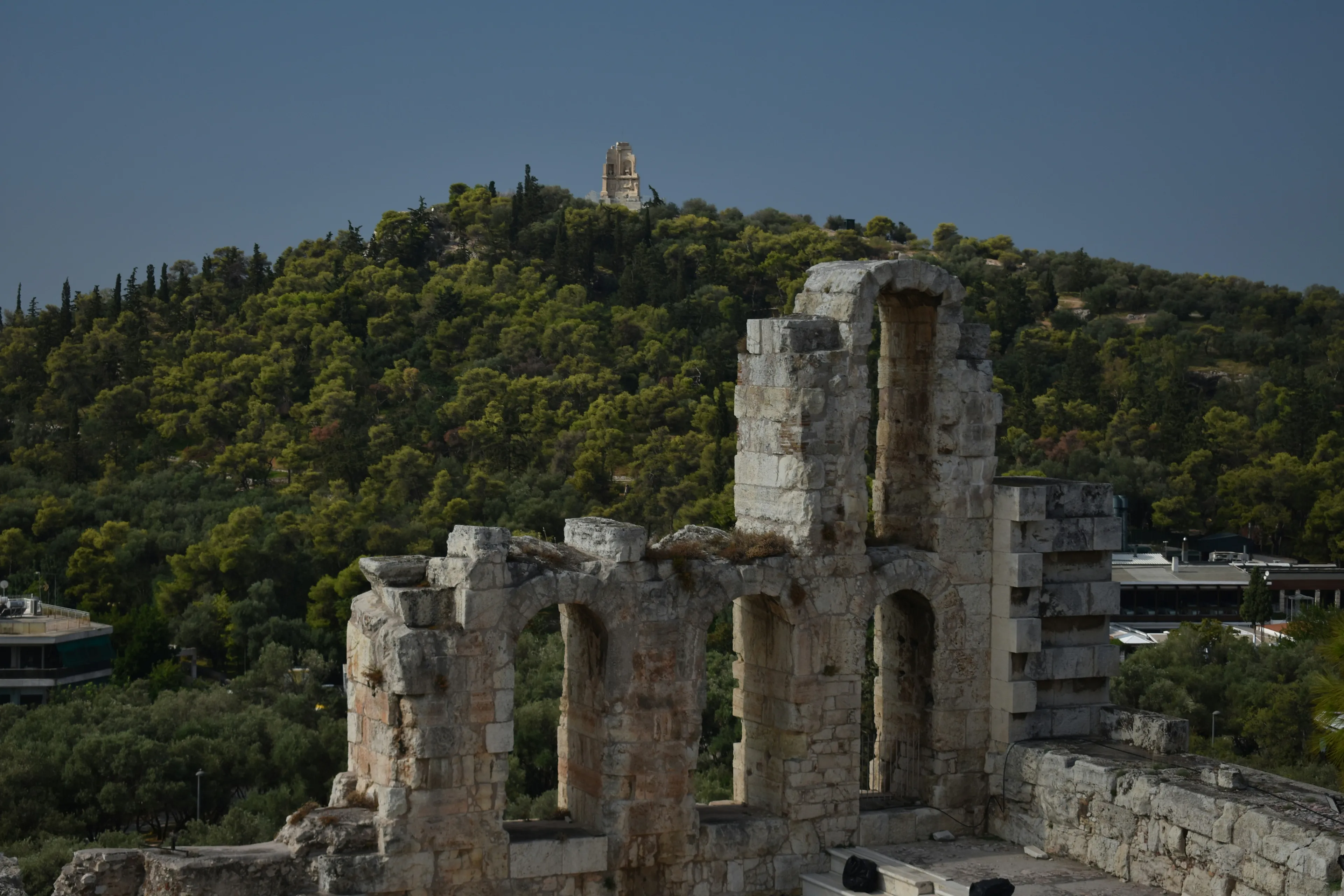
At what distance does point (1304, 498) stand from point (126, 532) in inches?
1386

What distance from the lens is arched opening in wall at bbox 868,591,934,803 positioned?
1656cm

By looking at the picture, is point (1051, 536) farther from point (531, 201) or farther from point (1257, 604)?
point (531, 201)

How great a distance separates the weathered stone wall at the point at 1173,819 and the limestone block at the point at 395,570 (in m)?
5.97

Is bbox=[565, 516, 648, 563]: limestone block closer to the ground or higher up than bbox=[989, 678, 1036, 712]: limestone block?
higher up

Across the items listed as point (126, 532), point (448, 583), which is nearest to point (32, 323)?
point (126, 532)

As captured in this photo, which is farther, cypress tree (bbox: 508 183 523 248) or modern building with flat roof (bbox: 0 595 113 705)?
cypress tree (bbox: 508 183 523 248)

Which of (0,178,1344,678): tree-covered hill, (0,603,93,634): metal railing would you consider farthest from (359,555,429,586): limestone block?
(0,603,93,634): metal railing

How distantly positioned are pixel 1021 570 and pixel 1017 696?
3.98 feet

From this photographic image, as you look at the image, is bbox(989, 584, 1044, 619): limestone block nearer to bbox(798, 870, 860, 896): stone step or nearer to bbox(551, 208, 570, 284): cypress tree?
bbox(798, 870, 860, 896): stone step

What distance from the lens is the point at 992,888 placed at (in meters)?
14.1

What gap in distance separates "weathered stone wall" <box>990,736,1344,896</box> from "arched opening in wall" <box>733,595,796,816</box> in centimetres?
232

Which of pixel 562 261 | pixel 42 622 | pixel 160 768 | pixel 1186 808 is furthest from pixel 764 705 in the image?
pixel 562 261

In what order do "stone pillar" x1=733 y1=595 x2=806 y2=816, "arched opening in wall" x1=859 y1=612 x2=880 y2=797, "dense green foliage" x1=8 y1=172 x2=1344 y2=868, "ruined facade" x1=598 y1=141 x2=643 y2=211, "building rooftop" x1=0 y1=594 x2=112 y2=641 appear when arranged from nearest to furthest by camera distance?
"stone pillar" x1=733 y1=595 x2=806 y2=816, "arched opening in wall" x1=859 y1=612 x2=880 y2=797, "dense green foliage" x1=8 y1=172 x2=1344 y2=868, "building rooftop" x1=0 y1=594 x2=112 y2=641, "ruined facade" x1=598 y1=141 x2=643 y2=211

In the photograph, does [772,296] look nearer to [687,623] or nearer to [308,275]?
[308,275]
